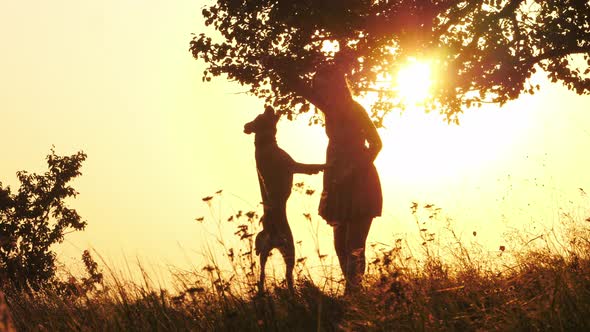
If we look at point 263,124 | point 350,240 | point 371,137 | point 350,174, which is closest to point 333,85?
point 371,137

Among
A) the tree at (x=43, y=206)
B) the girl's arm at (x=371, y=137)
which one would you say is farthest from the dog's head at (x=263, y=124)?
the tree at (x=43, y=206)

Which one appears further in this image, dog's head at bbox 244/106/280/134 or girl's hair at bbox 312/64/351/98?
dog's head at bbox 244/106/280/134

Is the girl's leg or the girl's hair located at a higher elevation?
the girl's hair

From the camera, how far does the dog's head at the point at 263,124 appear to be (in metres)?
8.98

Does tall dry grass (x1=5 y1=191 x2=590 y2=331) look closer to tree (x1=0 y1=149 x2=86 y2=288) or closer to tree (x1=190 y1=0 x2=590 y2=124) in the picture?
tree (x1=190 y1=0 x2=590 y2=124)

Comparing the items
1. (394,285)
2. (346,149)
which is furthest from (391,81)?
(394,285)

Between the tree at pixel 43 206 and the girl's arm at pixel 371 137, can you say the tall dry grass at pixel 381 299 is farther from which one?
the tree at pixel 43 206

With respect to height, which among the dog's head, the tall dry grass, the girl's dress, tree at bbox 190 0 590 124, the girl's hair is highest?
tree at bbox 190 0 590 124

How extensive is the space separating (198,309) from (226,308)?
2.10ft

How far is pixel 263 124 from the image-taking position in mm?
8984

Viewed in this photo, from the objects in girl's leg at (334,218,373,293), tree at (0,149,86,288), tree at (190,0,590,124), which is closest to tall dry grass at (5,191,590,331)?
girl's leg at (334,218,373,293)

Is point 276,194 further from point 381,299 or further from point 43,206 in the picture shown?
point 43,206

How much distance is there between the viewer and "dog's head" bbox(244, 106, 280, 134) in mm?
8984

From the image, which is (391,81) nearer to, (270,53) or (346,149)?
(270,53)
